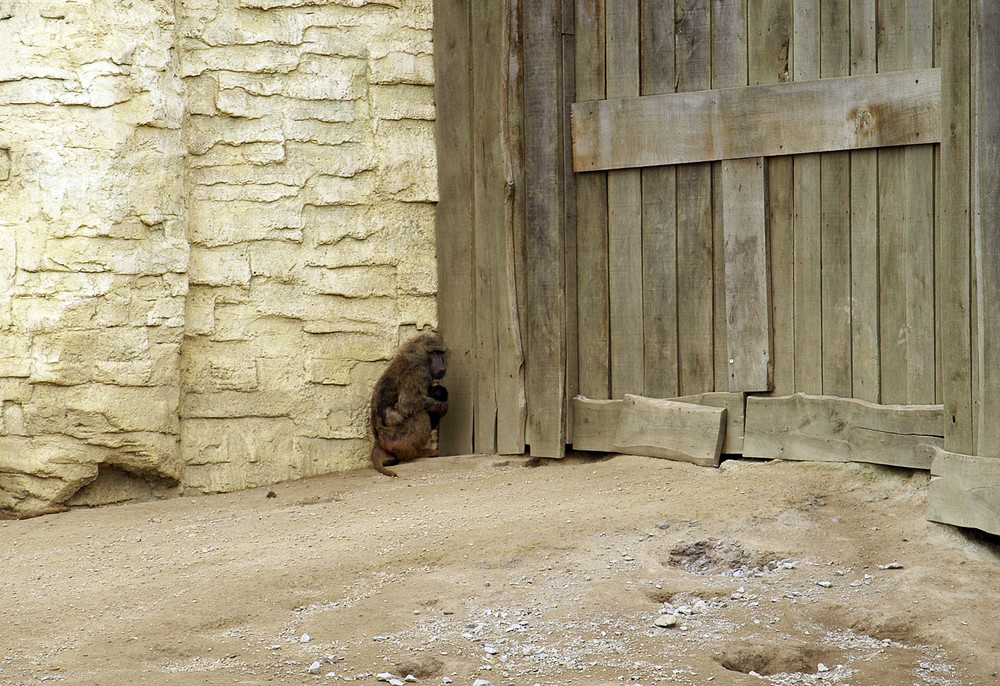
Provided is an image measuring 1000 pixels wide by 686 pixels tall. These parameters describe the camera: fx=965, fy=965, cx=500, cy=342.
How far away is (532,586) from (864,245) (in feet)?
7.32

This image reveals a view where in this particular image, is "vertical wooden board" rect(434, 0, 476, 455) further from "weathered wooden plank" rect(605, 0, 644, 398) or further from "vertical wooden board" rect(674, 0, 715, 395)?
"vertical wooden board" rect(674, 0, 715, 395)

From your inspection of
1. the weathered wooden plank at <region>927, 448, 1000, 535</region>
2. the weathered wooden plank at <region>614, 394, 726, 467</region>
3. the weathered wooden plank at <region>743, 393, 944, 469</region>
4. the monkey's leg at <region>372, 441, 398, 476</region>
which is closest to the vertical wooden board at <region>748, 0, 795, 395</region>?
the weathered wooden plank at <region>743, 393, 944, 469</region>

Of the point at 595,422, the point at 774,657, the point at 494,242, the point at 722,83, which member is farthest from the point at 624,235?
the point at 774,657

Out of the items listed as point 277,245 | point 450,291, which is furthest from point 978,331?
point 277,245

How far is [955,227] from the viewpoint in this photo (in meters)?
3.97

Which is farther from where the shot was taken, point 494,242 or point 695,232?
point 494,242

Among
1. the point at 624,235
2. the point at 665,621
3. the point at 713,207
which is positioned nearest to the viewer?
the point at 665,621

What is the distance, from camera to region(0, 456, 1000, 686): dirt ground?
2.98 metres

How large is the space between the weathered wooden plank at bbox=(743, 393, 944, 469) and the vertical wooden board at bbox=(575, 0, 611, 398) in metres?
0.90

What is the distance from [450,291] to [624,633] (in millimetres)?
2933

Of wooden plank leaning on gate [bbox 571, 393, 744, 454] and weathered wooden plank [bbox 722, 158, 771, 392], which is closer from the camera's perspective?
weathered wooden plank [bbox 722, 158, 771, 392]

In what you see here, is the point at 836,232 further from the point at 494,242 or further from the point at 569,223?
the point at 494,242

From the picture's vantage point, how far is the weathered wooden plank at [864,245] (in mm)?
4375

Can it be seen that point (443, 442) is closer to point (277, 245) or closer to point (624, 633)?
point (277, 245)
